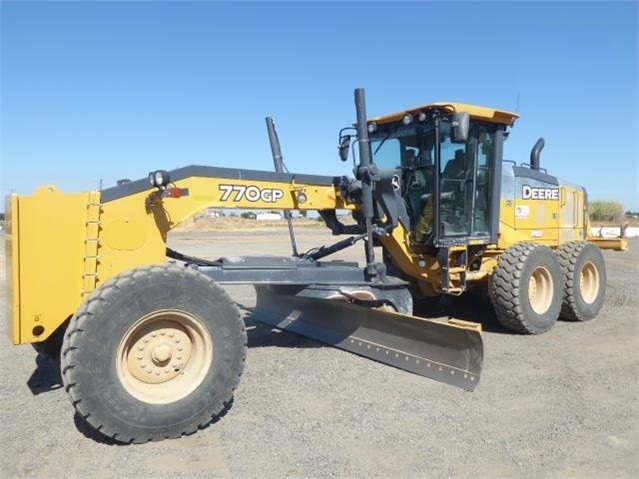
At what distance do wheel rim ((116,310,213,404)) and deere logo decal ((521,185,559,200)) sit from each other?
5.42m

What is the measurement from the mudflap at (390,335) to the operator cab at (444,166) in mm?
1364

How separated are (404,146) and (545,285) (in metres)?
2.54

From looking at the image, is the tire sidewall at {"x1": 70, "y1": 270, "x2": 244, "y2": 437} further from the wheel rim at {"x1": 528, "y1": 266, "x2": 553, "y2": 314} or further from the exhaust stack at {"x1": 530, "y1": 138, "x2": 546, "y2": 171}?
the exhaust stack at {"x1": 530, "y1": 138, "x2": 546, "y2": 171}

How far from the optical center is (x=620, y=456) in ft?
12.3

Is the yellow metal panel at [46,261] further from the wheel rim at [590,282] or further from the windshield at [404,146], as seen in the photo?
the wheel rim at [590,282]

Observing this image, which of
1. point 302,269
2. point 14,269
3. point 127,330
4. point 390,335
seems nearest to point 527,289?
point 390,335

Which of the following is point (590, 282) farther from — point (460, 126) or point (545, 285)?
point (460, 126)

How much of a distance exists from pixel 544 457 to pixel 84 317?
300 centimetres

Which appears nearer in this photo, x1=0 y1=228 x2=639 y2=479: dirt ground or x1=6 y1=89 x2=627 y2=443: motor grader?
x1=0 y1=228 x2=639 y2=479: dirt ground

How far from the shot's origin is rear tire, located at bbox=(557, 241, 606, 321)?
806cm

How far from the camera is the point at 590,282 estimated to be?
8.70 m

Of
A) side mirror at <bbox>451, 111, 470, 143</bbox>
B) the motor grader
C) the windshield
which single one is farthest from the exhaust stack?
side mirror at <bbox>451, 111, 470, 143</bbox>

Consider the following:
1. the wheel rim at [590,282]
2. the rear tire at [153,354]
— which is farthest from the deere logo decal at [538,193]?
the rear tire at [153,354]

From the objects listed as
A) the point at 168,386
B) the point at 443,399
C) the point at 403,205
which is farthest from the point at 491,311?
the point at 168,386
